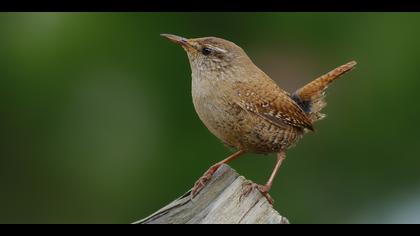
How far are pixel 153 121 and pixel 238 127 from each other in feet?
4.81

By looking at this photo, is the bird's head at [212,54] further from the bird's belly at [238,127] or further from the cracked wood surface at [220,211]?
the cracked wood surface at [220,211]

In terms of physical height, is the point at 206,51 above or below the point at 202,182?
above

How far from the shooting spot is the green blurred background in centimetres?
551

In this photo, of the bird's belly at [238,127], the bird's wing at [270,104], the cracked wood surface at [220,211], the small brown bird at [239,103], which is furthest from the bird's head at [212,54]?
the cracked wood surface at [220,211]

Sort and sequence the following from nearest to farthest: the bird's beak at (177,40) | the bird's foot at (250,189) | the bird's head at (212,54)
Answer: the bird's foot at (250,189) → the bird's beak at (177,40) → the bird's head at (212,54)

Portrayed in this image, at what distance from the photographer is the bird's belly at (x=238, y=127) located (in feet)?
13.7

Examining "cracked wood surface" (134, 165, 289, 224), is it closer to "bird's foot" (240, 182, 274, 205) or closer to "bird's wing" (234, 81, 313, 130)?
"bird's foot" (240, 182, 274, 205)

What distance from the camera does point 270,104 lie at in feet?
14.8

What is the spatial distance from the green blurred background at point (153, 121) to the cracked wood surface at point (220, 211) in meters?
2.25

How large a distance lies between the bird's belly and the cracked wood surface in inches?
37.5

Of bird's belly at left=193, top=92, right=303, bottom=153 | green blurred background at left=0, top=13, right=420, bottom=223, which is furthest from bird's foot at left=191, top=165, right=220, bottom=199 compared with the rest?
green blurred background at left=0, top=13, right=420, bottom=223

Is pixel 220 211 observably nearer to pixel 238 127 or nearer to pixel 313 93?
pixel 238 127

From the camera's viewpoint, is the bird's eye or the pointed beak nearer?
the pointed beak

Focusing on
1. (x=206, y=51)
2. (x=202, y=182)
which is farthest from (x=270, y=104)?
(x=202, y=182)
